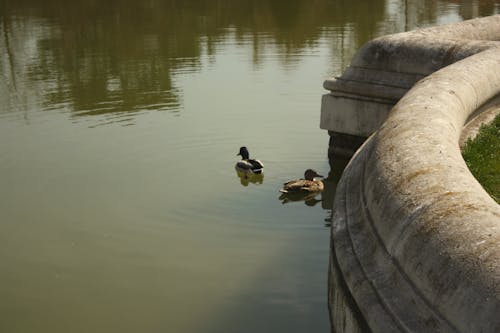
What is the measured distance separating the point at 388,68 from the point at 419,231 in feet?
18.7

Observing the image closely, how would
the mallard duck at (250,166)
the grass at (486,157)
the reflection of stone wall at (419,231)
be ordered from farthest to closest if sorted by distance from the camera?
the mallard duck at (250,166)
the grass at (486,157)
the reflection of stone wall at (419,231)

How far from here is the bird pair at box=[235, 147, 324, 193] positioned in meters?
8.82

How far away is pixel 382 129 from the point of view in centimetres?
462

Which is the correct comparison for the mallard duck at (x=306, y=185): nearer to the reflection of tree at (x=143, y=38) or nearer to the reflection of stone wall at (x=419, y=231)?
the reflection of stone wall at (x=419, y=231)

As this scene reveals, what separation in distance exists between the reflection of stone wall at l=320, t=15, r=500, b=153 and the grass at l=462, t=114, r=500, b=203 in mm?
1406

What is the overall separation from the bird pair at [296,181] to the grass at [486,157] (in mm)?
2630

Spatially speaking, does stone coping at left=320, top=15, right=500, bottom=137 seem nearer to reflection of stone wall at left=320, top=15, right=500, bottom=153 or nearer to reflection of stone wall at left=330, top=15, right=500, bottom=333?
reflection of stone wall at left=320, top=15, right=500, bottom=153

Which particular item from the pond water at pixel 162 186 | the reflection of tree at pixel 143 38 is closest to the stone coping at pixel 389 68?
the pond water at pixel 162 186

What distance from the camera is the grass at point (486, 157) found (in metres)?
5.46

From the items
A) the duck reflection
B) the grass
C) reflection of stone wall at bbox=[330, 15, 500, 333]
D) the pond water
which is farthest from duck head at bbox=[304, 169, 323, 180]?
reflection of stone wall at bbox=[330, 15, 500, 333]

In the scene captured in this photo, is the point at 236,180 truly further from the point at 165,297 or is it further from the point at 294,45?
the point at 294,45

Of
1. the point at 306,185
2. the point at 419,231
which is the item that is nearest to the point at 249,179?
the point at 306,185

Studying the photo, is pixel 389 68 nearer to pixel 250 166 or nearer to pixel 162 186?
pixel 250 166

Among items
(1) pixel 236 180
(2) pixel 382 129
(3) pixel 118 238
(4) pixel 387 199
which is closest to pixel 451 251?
(4) pixel 387 199
